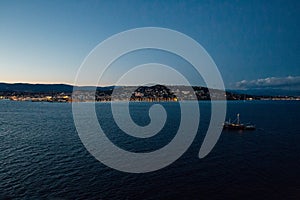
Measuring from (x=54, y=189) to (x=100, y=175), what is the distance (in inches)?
241

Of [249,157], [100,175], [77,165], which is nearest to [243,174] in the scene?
[249,157]

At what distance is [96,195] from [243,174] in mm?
18429

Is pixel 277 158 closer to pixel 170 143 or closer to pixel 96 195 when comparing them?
pixel 170 143

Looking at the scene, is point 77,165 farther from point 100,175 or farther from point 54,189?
point 54,189

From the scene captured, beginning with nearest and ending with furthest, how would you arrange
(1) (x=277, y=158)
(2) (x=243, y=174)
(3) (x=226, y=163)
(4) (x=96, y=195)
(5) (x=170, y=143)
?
1. (4) (x=96, y=195)
2. (2) (x=243, y=174)
3. (3) (x=226, y=163)
4. (1) (x=277, y=158)
5. (5) (x=170, y=143)

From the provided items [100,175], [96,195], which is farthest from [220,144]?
[96,195]

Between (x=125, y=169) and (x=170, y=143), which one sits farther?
(x=170, y=143)

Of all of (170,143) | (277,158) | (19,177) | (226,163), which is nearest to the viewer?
(19,177)

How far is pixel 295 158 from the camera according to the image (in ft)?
139

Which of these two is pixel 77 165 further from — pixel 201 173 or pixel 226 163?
pixel 226 163

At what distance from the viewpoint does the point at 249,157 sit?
139 ft

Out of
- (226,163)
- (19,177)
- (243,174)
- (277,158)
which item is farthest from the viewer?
(277,158)

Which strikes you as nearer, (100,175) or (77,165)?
(100,175)

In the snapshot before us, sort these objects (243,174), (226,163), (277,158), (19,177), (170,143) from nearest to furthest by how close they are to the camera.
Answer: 1. (19,177)
2. (243,174)
3. (226,163)
4. (277,158)
5. (170,143)
